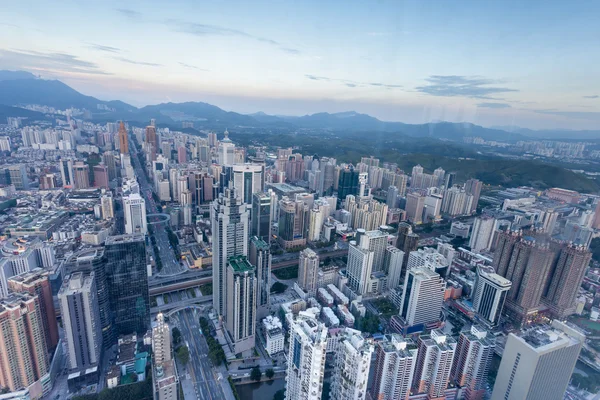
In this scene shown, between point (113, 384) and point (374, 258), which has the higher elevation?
point (374, 258)

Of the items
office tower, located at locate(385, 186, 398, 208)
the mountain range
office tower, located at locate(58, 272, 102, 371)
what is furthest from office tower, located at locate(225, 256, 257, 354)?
office tower, located at locate(385, 186, 398, 208)

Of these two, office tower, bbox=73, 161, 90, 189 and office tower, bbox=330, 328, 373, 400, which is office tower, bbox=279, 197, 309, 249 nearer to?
office tower, bbox=330, 328, 373, 400

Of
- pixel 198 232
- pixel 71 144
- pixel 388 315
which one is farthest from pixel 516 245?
pixel 71 144

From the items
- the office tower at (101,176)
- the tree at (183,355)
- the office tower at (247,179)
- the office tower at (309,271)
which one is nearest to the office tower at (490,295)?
the office tower at (309,271)

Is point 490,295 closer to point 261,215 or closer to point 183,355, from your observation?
point 261,215

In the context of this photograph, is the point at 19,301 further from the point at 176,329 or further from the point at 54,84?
the point at 54,84

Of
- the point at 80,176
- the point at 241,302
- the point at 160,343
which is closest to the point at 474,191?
the point at 241,302
